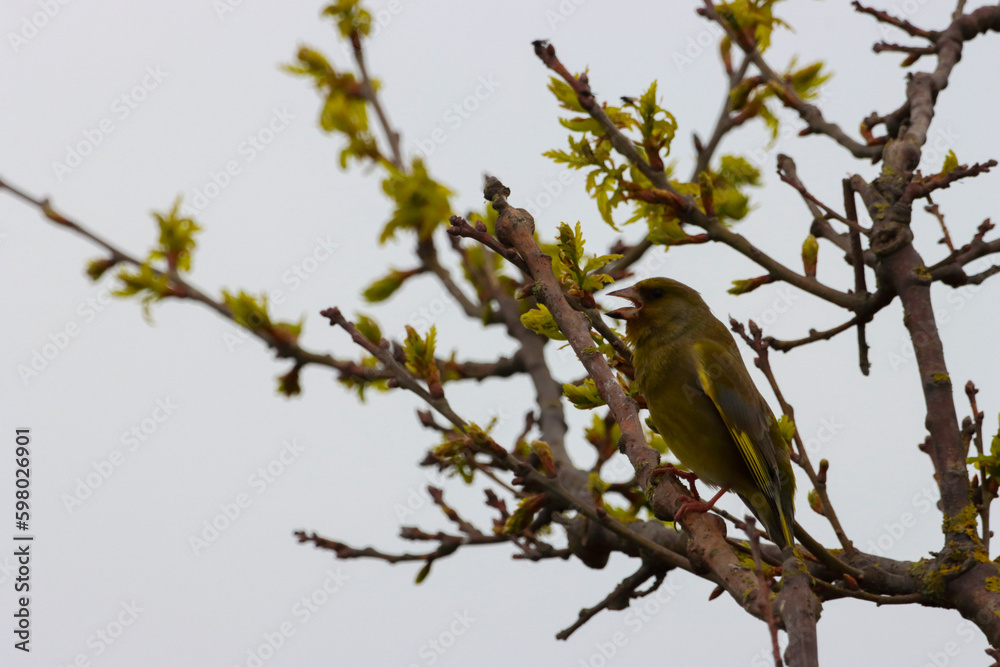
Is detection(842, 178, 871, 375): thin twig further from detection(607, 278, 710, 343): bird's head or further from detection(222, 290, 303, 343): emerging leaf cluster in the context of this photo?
Answer: detection(222, 290, 303, 343): emerging leaf cluster

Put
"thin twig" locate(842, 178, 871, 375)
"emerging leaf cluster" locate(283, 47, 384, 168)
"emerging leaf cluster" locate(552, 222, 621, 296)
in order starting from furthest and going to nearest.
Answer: "emerging leaf cluster" locate(283, 47, 384, 168), "thin twig" locate(842, 178, 871, 375), "emerging leaf cluster" locate(552, 222, 621, 296)

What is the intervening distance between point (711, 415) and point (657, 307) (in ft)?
2.01

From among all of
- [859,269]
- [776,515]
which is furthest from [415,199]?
[776,515]

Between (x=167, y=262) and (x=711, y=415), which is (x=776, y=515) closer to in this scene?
(x=711, y=415)

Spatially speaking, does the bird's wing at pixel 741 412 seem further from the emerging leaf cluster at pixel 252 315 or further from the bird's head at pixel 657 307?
the emerging leaf cluster at pixel 252 315

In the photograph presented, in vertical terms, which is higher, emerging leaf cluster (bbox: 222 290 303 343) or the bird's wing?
the bird's wing

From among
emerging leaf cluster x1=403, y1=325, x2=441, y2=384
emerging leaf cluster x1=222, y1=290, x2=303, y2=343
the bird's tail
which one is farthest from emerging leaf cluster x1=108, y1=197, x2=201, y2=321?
the bird's tail

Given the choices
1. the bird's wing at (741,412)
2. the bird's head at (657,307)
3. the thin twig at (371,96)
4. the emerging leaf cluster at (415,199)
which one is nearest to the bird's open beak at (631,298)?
the bird's head at (657,307)

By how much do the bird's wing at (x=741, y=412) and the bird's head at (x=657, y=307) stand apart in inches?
7.4

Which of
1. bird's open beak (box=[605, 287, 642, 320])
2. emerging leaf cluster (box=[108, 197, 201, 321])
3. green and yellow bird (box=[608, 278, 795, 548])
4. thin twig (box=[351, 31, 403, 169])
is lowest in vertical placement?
emerging leaf cluster (box=[108, 197, 201, 321])

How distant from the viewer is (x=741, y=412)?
4082mm

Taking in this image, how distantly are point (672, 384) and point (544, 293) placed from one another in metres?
1.43

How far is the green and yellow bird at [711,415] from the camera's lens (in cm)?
402

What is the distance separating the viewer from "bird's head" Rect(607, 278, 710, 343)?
172 inches
